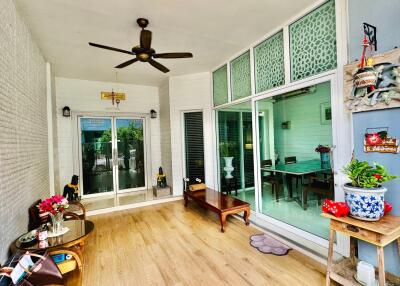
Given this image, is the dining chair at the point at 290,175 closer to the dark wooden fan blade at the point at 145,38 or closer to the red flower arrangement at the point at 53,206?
the dark wooden fan blade at the point at 145,38

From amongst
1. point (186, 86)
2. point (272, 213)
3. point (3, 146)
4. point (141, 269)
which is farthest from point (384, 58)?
point (186, 86)

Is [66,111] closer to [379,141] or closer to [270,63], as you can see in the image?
[270,63]

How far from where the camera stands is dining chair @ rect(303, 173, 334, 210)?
265 cm

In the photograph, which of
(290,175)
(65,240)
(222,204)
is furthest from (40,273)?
(290,175)

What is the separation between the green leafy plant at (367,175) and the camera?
5.24 ft

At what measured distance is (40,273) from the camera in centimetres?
148

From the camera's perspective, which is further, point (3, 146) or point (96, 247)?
point (96, 247)

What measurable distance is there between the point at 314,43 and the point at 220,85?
2.23m

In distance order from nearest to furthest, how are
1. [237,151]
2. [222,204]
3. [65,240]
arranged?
[65,240] < [222,204] < [237,151]

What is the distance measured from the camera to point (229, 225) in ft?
11.0

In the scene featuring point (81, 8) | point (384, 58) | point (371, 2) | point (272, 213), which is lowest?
point (272, 213)

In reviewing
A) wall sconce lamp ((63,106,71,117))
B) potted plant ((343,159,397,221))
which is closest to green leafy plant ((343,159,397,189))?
potted plant ((343,159,397,221))

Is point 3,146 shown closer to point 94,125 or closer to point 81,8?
point 81,8

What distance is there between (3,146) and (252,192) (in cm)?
355
